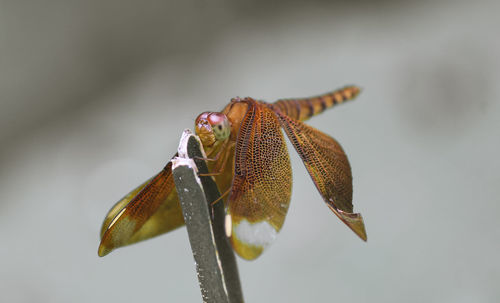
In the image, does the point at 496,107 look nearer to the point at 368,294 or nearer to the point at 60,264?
→ the point at 368,294

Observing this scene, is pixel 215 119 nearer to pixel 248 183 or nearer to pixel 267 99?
pixel 248 183

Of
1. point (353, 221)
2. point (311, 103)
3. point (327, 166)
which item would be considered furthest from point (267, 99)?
point (353, 221)

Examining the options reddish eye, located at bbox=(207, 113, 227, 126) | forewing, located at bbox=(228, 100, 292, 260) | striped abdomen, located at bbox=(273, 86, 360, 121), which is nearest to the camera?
forewing, located at bbox=(228, 100, 292, 260)

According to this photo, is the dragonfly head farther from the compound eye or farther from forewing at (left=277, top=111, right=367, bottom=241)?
forewing at (left=277, top=111, right=367, bottom=241)

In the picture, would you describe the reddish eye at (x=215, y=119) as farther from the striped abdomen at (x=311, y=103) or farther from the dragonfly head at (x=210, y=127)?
the striped abdomen at (x=311, y=103)

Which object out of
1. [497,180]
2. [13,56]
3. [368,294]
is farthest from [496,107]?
[13,56]

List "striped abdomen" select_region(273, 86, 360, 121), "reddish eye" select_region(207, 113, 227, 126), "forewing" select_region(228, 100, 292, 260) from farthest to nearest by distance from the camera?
"striped abdomen" select_region(273, 86, 360, 121)
"reddish eye" select_region(207, 113, 227, 126)
"forewing" select_region(228, 100, 292, 260)

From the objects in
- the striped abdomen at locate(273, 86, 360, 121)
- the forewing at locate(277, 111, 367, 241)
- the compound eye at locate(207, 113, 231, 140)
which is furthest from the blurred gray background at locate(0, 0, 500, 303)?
the compound eye at locate(207, 113, 231, 140)
